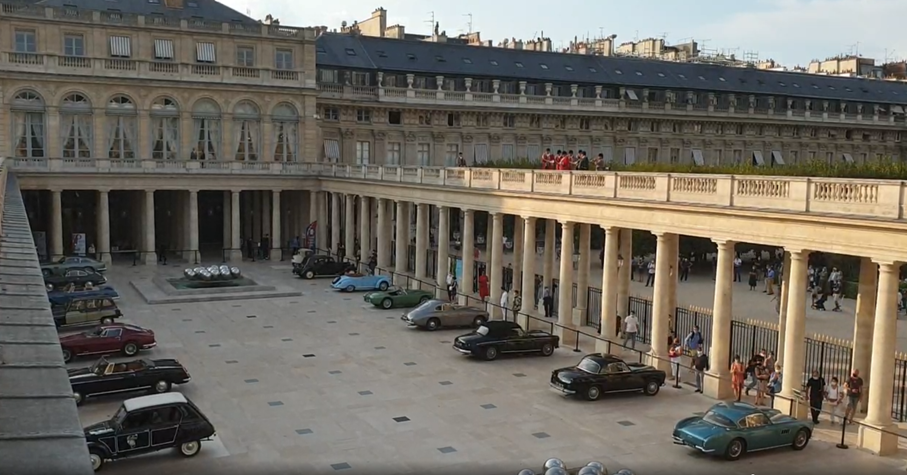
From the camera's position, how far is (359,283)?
5022 cm

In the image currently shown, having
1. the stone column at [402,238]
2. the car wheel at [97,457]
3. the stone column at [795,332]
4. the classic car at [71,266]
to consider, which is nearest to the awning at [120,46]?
the classic car at [71,266]

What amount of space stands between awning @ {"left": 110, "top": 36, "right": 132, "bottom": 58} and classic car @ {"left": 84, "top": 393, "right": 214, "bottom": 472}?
45601 millimetres

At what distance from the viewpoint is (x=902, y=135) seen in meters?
104

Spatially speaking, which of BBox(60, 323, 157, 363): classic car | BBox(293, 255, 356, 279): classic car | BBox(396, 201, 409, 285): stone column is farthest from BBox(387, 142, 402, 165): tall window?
BBox(60, 323, 157, 363): classic car

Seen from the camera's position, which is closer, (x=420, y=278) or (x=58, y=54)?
(x=420, y=278)

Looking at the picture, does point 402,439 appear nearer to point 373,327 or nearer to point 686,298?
point 373,327

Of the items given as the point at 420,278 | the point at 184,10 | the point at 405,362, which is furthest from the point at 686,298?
the point at 184,10

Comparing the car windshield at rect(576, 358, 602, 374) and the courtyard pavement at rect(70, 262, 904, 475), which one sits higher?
the car windshield at rect(576, 358, 602, 374)

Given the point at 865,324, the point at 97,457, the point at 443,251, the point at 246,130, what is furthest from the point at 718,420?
the point at 246,130

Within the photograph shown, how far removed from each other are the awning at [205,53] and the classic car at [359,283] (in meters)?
22.9

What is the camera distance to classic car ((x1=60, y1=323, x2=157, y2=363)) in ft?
103

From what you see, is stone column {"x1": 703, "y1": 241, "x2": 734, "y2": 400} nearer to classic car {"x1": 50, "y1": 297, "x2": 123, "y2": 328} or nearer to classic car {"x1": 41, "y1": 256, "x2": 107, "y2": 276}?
classic car {"x1": 50, "y1": 297, "x2": 123, "y2": 328}

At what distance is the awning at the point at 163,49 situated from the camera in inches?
2464

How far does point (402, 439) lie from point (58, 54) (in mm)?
47444
